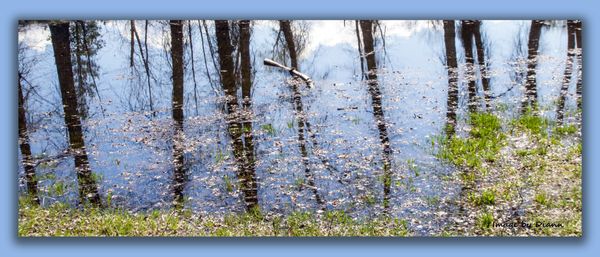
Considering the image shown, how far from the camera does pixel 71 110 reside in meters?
5.73

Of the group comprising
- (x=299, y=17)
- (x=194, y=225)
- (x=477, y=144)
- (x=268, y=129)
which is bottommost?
(x=194, y=225)

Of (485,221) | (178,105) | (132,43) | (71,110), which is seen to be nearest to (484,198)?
(485,221)

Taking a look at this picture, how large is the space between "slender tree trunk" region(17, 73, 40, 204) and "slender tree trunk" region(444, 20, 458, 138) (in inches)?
138

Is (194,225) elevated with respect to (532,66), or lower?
lower

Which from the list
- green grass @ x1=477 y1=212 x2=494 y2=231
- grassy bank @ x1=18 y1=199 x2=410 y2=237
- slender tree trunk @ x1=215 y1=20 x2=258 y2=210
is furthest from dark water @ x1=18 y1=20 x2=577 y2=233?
green grass @ x1=477 y1=212 x2=494 y2=231

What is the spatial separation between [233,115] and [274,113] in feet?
1.26

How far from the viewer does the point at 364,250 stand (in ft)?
16.1

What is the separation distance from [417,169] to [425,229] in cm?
72

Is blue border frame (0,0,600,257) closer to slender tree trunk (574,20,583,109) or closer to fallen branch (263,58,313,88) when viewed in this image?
slender tree trunk (574,20,583,109)

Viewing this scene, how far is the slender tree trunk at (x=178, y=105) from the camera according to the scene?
533cm

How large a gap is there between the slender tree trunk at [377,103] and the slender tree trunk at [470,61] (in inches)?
32.7

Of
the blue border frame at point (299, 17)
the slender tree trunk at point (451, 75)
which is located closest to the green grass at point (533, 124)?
the blue border frame at point (299, 17)

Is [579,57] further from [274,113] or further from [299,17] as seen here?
[274,113]

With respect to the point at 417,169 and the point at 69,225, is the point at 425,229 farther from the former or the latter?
the point at 69,225
